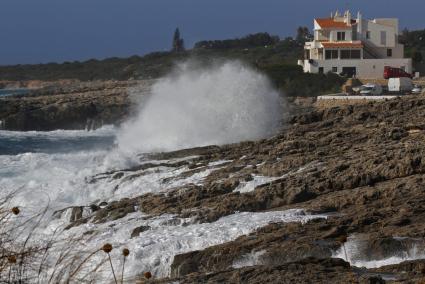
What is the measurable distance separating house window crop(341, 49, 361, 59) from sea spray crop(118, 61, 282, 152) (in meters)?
18.4

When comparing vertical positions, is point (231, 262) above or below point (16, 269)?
below

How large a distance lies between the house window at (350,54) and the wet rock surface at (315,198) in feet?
100.0

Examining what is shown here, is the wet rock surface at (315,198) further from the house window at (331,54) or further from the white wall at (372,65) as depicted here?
the house window at (331,54)

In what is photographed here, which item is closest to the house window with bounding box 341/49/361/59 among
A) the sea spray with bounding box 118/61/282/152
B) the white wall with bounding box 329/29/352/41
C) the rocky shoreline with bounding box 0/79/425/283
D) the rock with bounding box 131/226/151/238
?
the white wall with bounding box 329/29/352/41

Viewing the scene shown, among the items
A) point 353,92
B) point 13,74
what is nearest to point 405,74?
point 353,92

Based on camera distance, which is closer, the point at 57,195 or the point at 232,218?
the point at 232,218

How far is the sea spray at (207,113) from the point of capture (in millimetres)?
31828

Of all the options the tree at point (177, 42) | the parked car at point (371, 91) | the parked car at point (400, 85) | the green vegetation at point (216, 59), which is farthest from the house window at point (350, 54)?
the tree at point (177, 42)

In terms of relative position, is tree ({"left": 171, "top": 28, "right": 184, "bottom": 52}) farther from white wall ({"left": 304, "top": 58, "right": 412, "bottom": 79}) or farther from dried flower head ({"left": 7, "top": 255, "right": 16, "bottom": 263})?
dried flower head ({"left": 7, "top": 255, "right": 16, "bottom": 263})

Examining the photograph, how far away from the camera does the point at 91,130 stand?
2018 inches

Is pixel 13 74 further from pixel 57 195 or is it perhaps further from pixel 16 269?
pixel 16 269

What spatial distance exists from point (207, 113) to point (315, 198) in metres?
17.8

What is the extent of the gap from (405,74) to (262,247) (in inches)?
1548

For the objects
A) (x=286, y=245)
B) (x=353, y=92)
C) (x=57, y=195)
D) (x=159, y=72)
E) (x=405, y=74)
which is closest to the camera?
(x=286, y=245)
